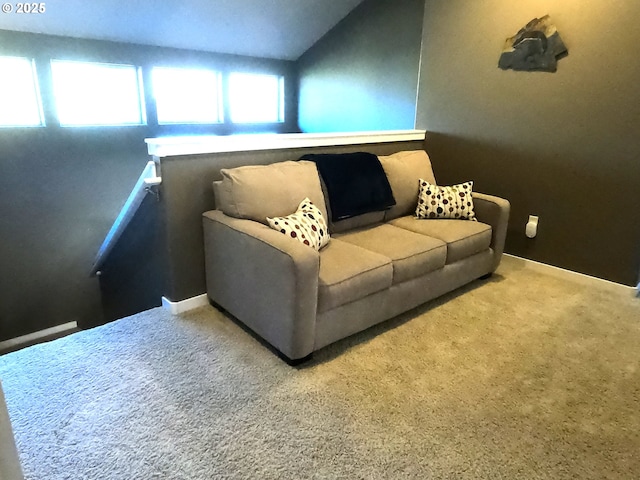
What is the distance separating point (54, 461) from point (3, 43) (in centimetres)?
366

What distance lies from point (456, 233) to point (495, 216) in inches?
16.7

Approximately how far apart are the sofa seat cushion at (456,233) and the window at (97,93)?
3077 mm

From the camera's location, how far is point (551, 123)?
3.23 meters

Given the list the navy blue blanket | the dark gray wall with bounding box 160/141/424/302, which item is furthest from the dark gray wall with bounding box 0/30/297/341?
the navy blue blanket

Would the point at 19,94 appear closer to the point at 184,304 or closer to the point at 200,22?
the point at 200,22

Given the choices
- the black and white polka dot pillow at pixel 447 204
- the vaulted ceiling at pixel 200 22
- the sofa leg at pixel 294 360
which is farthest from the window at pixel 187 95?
the sofa leg at pixel 294 360

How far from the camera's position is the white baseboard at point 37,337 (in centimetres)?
444

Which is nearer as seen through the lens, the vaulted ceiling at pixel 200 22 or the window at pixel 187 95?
the vaulted ceiling at pixel 200 22

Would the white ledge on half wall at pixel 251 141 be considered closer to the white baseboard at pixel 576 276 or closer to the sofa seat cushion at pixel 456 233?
the sofa seat cushion at pixel 456 233

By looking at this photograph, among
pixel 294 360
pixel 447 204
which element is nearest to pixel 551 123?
pixel 447 204

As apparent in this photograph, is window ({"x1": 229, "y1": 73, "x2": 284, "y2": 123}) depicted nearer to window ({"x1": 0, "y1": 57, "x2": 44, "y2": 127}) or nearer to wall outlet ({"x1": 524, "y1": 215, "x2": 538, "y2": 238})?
window ({"x1": 0, "y1": 57, "x2": 44, "y2": 127})

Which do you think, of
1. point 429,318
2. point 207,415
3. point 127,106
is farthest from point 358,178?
point 127,106

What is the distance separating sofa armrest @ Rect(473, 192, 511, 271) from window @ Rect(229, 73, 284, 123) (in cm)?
326

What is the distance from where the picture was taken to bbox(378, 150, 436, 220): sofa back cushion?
327 centimetres
